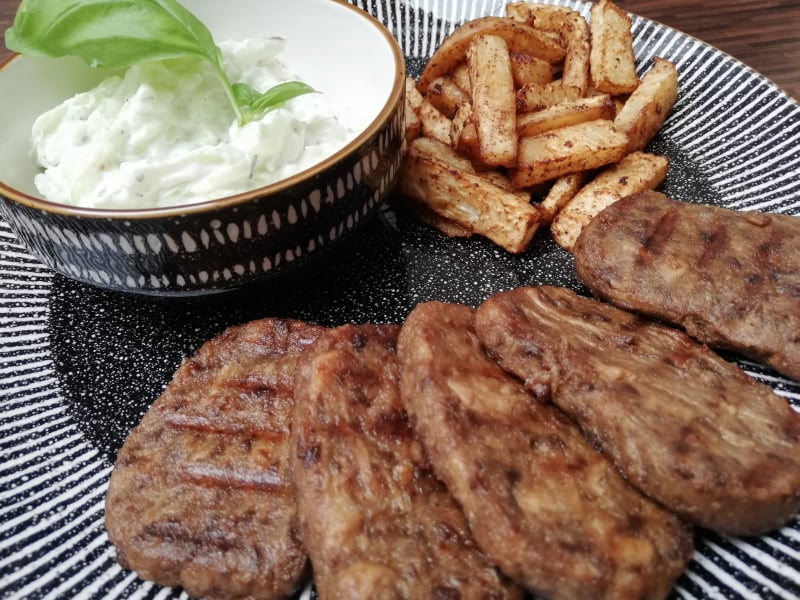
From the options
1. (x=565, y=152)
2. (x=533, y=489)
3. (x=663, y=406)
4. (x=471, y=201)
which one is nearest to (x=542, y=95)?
(x=565, y=152)

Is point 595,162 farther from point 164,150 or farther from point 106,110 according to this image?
point 106,110

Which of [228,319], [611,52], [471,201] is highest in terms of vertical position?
[611,52]

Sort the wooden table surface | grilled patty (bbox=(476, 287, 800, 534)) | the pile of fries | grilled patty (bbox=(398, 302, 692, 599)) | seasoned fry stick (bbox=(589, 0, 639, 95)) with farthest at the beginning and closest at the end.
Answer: the wooden table surface, seasoned fry stick (bbox=(589, 0, 639, 95)), the pile of fries, grilled patty (bbox=(476, 287, 800, 534)), grilled patty (bbox=(398, 302, 692, 599))

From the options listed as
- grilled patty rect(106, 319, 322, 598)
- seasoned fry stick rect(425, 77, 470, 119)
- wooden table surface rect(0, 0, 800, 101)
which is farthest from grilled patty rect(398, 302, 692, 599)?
wooden table surface rect(0, 0, 800, 101)

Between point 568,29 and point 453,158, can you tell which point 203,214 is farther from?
point 568,29

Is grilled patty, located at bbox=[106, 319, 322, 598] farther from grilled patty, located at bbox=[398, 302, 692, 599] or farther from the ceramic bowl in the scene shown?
grilled patty, located at bbox=[398, 302, 692, 599]

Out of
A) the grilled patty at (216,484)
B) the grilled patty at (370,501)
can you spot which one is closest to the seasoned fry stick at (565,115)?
the grilled patty at (216,484)
